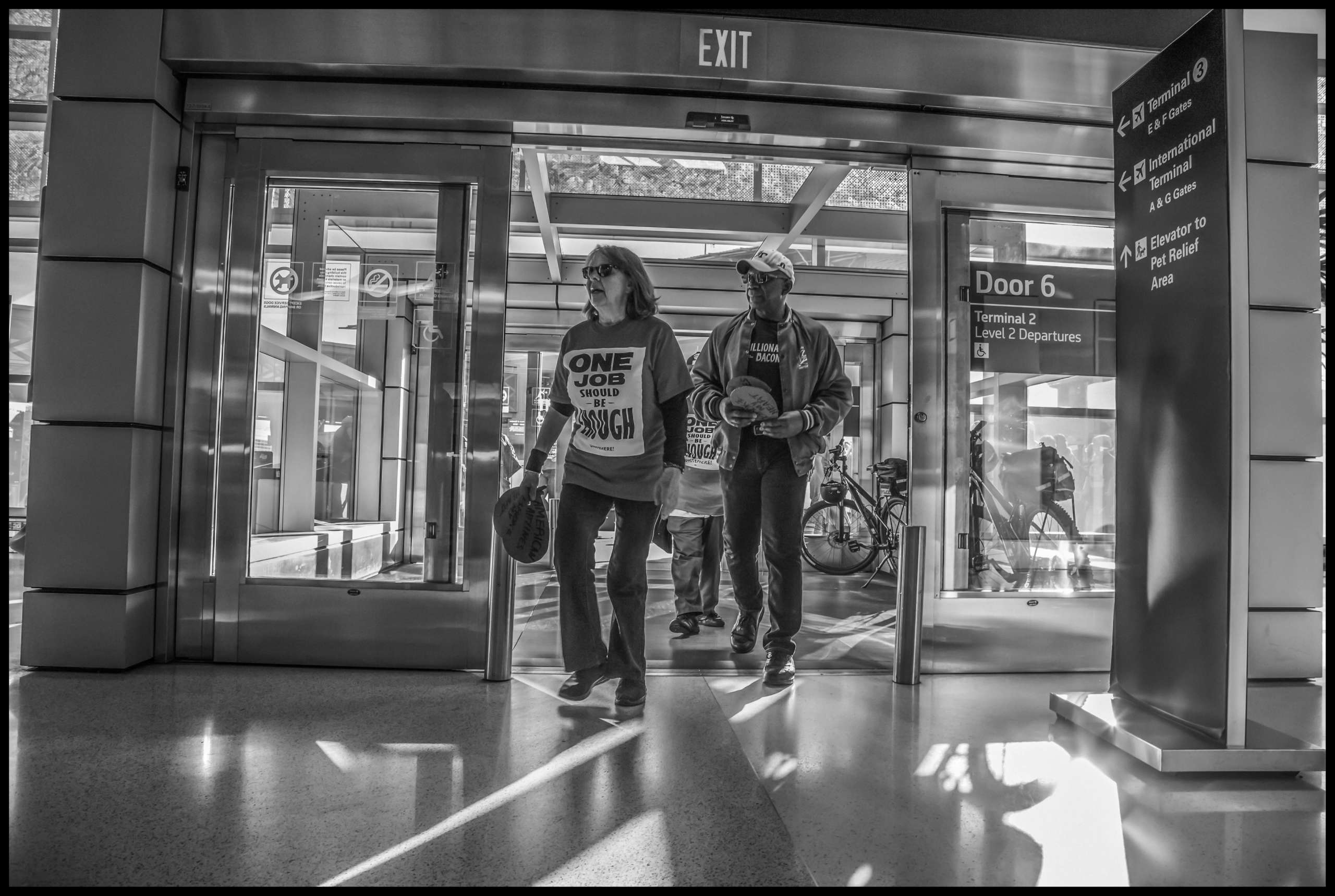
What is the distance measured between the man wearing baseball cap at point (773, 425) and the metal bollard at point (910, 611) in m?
0.49

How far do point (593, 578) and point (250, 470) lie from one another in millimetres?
2040

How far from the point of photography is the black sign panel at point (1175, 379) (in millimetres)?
2699

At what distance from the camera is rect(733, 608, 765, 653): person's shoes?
4.22 meters

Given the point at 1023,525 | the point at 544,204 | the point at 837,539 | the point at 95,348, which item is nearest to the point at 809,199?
the point at 544,204

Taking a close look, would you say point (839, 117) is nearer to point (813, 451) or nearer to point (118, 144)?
point (813, 451)

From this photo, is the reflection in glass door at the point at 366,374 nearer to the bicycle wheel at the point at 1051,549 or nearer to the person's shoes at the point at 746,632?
the person's shoes at the point at 746,632

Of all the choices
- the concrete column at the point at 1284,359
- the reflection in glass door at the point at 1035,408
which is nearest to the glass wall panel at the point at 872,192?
the reflection in glass door at the point at 1035,408

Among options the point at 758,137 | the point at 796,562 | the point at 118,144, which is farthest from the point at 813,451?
the point at 118,144

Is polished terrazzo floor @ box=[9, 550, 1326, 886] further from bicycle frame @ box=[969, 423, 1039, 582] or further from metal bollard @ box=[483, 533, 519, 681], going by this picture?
bicycle frame @ box=[969, 423, 1039, 582]

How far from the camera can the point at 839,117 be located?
13.9 ft

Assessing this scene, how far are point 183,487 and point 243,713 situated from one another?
1506 millimetres

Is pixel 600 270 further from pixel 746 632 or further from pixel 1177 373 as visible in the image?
pixel 1177 373

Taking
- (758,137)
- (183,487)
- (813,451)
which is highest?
(758,137)

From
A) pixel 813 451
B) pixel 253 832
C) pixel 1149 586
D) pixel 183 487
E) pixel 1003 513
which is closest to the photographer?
pixel 253 832
